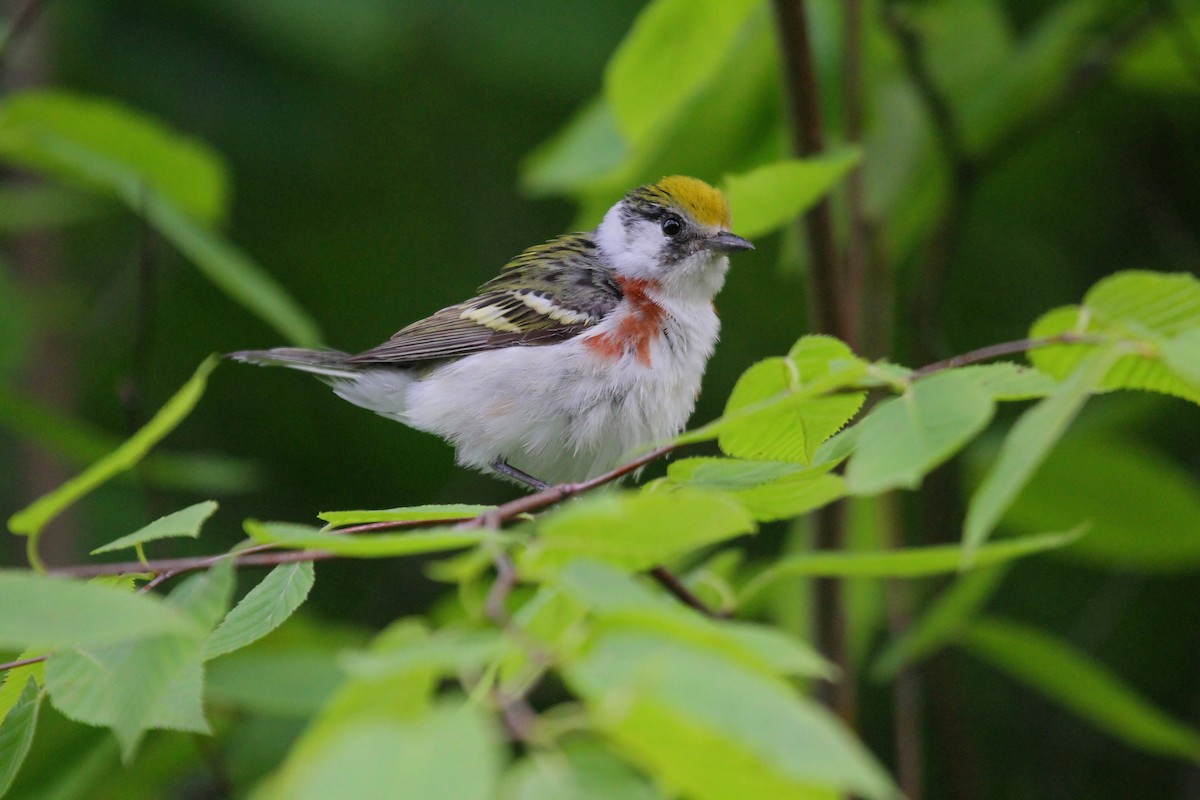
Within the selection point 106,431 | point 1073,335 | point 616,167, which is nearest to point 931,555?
point 1073,335

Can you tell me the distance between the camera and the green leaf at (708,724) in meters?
0.93

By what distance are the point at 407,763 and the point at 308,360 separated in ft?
9.48

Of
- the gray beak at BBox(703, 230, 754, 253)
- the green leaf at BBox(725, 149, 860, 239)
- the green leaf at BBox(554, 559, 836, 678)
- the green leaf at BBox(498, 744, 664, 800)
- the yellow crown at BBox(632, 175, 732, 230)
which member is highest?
the green leaf at BBox(725, 149, 860, 239)

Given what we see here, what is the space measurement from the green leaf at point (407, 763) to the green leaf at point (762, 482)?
806 mm

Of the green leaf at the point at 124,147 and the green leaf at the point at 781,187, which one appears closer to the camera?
the green leaf at the point at 781,187

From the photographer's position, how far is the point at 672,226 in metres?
4.02

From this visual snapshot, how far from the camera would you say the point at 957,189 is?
3953 mm

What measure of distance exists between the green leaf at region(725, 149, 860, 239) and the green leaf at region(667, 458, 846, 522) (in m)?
1.22

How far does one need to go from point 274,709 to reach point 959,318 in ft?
11.6

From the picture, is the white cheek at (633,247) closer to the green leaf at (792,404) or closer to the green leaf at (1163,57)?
the green leaf at (1163,57)

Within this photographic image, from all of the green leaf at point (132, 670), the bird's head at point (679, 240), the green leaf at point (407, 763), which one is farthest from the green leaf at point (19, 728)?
the bird's head at point (679, 240)

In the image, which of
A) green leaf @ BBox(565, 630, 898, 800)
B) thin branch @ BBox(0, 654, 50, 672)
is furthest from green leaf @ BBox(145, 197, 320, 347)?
green leaf @ BBox(565, 630, 898, 800)

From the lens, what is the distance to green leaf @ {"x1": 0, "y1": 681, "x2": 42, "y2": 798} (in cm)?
175

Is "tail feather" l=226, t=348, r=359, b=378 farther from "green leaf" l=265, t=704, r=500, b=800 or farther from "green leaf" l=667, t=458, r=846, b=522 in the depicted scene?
"green leaf" l=265, t=704, r=500, b=800
